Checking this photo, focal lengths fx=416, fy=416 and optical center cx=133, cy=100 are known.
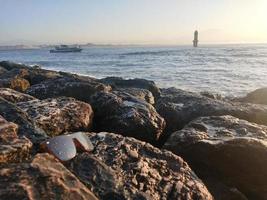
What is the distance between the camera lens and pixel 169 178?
348 cm

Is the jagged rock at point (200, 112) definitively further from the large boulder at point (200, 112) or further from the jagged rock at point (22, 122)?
the jagged rock at point (22, 122)

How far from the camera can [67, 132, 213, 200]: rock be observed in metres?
3.06

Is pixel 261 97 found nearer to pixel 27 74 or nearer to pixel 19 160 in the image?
pixel 27 74

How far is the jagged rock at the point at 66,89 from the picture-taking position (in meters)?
7.55

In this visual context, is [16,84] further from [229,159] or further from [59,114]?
[229,159]

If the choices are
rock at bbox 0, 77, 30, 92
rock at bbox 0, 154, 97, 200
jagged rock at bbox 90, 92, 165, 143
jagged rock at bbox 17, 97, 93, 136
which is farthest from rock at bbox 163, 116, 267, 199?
rock at bbox 0, 77, 30, 92

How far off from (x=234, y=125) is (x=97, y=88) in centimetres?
302

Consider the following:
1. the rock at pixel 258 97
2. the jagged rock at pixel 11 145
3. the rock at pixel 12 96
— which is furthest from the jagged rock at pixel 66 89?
the rock at pixel 258 97

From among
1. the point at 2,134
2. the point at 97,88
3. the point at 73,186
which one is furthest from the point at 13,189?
the point at 97,88

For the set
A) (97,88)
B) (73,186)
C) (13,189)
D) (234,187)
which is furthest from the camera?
(97,88)

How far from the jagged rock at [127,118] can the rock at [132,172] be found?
5.34ft

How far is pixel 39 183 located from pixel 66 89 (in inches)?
202

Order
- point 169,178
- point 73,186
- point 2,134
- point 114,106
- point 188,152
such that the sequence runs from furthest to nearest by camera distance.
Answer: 1. point 114,106
2. point 188,152
3. point 169,178
4. point 2,134
5. point 73,186

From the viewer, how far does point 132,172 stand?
11.1 ft
